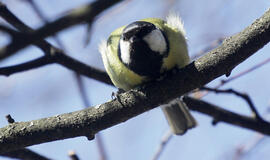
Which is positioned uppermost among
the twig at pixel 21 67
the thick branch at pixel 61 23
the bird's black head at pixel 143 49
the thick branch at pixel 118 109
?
the twig at pixel 21 67

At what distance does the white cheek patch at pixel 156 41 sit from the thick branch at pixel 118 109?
357 mm

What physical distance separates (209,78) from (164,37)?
1.88ft

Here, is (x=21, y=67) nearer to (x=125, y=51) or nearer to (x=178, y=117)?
(x=125, y=51)

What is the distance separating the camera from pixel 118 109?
203 centimetres

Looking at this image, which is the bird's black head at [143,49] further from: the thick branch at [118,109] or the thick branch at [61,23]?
the thick branch at [61,23]

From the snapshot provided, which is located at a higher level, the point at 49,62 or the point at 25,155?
the point at 49,62

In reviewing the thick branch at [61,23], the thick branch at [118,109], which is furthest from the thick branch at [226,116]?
the thick branch at [61,23]

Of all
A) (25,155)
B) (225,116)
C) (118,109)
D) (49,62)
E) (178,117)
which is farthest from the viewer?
(178,117)

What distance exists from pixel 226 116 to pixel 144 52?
88cm

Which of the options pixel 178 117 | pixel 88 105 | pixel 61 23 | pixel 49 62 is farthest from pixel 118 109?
pixel 178 117

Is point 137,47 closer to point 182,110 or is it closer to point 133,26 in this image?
point 133,26

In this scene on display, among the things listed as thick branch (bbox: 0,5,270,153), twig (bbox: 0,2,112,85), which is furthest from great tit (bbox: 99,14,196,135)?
thick branch (bbox: 0,5,270,153)

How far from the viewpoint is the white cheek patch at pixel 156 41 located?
2342 mm

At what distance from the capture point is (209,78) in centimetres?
202
